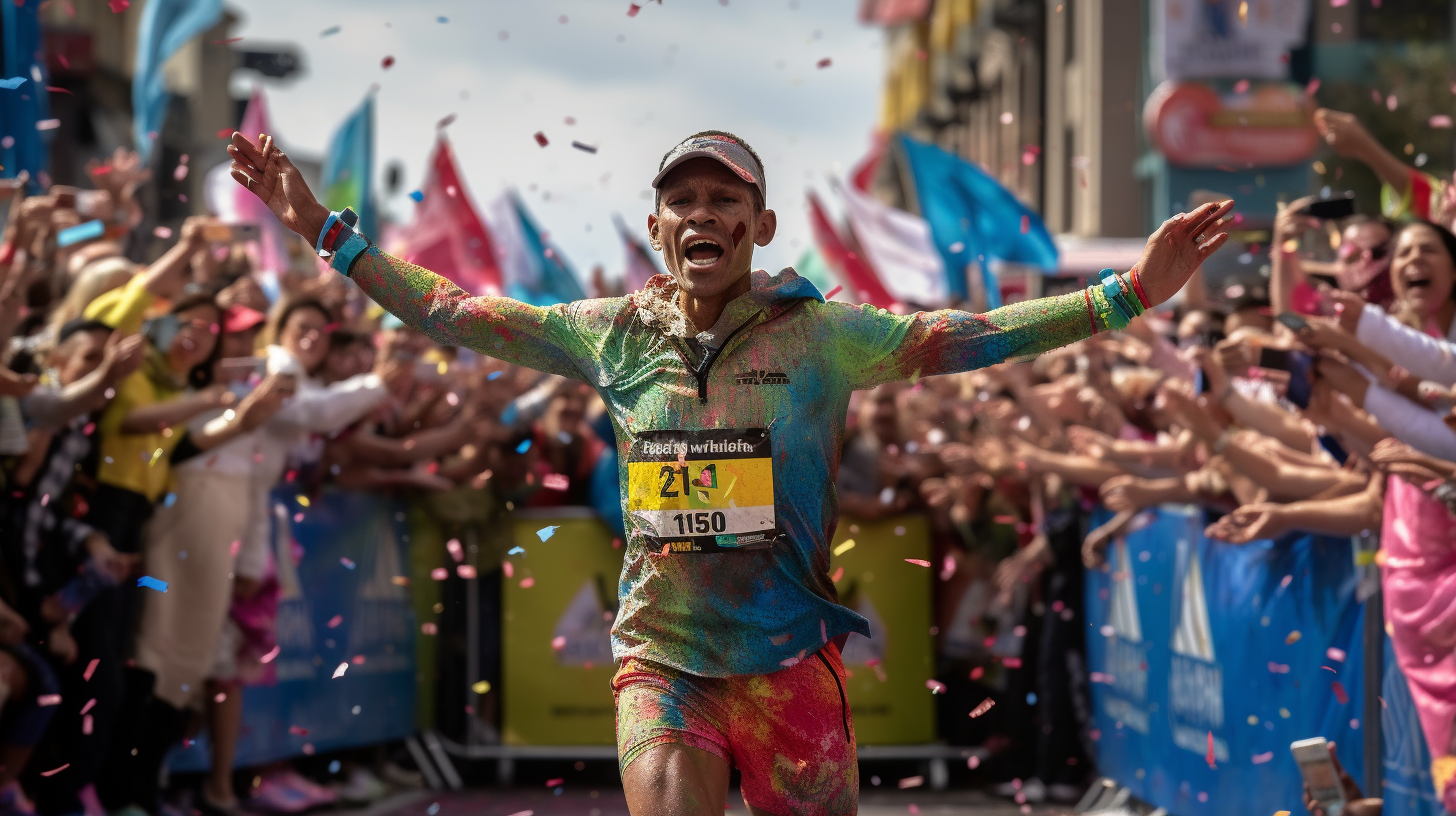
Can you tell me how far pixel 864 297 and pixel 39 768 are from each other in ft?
30.9

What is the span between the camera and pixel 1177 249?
3.86 m

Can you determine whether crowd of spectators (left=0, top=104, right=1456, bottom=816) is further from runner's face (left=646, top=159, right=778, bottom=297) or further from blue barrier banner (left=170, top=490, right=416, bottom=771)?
runner's face (left=646, top=159, right=778, bottom=297)

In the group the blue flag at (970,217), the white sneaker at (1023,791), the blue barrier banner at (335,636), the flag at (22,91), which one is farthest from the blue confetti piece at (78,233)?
the blue flag at (970,217)

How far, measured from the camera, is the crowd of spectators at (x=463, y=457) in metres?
5.69

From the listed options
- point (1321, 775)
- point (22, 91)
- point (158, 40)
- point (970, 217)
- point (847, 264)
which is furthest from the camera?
point (847, 264)

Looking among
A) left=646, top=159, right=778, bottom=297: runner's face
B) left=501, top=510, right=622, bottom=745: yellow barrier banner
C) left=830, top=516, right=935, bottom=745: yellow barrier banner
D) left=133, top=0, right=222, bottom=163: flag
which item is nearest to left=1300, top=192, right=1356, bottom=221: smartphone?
left=646, top=159, right=778, bottom=297: runner's face

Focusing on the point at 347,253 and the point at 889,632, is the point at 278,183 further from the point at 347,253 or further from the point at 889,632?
the point at 889,632

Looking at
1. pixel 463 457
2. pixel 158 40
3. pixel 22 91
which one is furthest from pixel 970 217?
pixel 22 91

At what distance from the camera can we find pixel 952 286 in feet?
44.0

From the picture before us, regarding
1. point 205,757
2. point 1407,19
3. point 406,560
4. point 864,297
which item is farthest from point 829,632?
point 1407,19

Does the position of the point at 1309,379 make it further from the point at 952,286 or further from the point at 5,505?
the point at 952,286

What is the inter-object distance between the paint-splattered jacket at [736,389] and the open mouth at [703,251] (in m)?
0.14

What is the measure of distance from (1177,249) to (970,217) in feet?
29.6

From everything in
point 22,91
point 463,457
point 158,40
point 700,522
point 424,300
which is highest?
point 158,40
